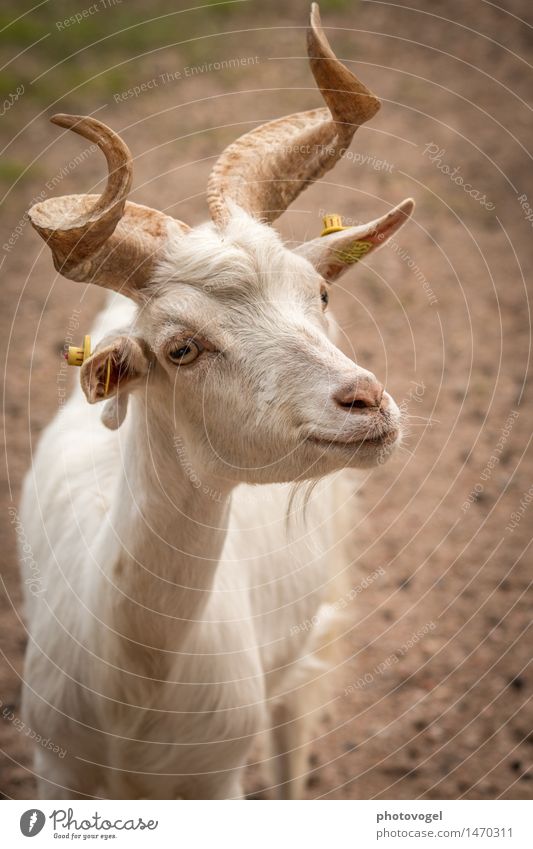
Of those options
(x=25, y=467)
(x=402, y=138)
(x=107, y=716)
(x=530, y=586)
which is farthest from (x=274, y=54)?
(x=107, y=716)

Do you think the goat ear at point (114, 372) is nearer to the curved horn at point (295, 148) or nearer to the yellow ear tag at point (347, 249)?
the curved horn at point (295, 148)

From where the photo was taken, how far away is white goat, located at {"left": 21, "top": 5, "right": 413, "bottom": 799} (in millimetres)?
3305

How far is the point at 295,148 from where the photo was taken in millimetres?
4051

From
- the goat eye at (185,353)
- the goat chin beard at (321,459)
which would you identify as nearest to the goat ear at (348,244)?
the goat eye at (185,353)

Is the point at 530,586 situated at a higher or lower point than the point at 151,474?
higher

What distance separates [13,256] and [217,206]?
6505 millimetres

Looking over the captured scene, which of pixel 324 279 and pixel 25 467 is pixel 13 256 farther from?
pixel 324 279

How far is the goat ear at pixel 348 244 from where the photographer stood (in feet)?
12.7

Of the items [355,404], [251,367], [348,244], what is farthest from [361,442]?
[348,244]

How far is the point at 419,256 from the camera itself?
388 inches

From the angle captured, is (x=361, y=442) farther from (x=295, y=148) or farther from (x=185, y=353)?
(x=295, y=148)

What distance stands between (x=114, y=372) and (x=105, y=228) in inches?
21.8

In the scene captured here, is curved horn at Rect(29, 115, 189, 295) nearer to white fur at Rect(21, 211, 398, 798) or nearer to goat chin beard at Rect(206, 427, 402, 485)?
→ white fur at Rect(21, 211, 398, 798)

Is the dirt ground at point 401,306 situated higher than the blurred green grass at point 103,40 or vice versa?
the blurred green grass at point 103,40
